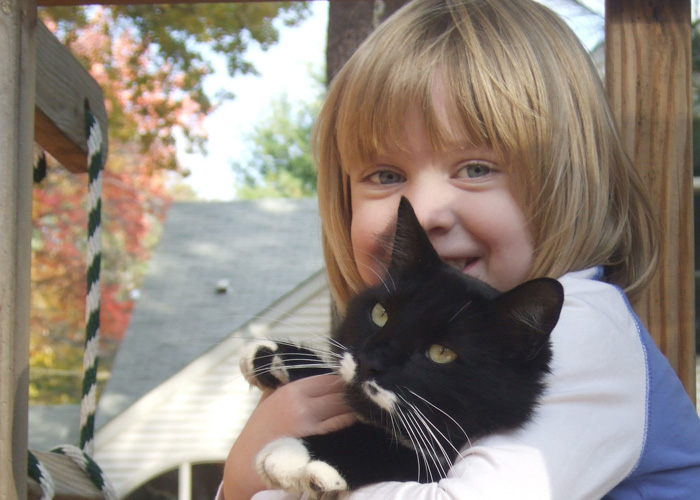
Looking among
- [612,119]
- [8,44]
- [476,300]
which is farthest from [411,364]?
[8,44]

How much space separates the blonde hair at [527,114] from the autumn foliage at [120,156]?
341 cm

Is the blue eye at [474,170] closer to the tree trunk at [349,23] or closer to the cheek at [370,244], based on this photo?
the cheek at [370,244]

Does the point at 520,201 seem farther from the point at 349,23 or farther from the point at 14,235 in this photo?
the point at 349,23

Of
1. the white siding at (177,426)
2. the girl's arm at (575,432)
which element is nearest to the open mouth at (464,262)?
the girl's arm at (575,432)

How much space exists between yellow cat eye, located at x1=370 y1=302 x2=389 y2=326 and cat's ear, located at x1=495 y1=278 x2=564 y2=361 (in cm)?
26

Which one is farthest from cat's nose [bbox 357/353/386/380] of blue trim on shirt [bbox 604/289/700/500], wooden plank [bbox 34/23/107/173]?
wooden plank [bbox 34/23/107/173]

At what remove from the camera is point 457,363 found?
1392 mm

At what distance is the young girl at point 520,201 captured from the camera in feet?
4.52

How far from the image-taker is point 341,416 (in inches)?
60.4

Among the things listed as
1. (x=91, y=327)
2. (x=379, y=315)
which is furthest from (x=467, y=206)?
(x=91, y=327)

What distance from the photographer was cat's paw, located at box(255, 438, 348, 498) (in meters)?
1.31

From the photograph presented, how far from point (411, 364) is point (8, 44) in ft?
3.51

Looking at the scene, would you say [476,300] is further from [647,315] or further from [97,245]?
[97,245]

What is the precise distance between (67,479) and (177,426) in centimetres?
594
